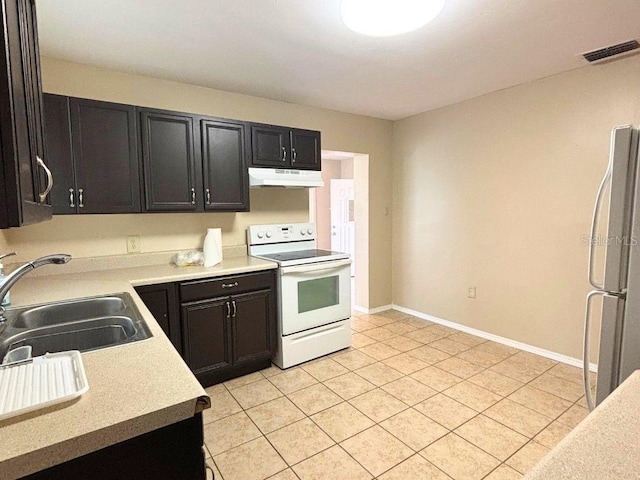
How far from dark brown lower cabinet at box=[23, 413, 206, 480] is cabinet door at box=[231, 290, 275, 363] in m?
1.75

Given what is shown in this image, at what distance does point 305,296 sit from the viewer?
9.73 ft

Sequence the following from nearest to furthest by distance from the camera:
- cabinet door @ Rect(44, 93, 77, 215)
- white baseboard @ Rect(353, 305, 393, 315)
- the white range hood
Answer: cabinet door @ Rect(44, 93, 77, 215)
the white range hood
white baseboard @ Rect(353, 305, 393, 315)

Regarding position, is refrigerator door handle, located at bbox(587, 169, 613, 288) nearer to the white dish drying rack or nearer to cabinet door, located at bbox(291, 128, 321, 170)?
the white dish drying rack

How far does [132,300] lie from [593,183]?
10.8 ft

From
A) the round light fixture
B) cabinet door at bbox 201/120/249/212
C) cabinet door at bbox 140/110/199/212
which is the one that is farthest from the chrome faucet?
the round light fixture

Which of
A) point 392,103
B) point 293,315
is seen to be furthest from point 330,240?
point 293,315

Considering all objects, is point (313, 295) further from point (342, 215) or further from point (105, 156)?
point (342, 215)

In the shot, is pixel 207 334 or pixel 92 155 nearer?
pixel 92 155

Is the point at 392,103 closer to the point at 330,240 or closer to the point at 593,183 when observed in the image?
the point at 593,183

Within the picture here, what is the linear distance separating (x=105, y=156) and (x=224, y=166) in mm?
829

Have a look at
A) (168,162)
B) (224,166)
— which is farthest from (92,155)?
(224,166)

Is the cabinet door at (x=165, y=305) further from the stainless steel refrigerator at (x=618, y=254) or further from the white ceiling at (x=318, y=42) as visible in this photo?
the stainless steel refrigerator at (x=618, y=254)

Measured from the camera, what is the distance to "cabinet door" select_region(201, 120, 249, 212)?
2.75 meters

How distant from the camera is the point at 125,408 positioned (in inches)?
32.0
